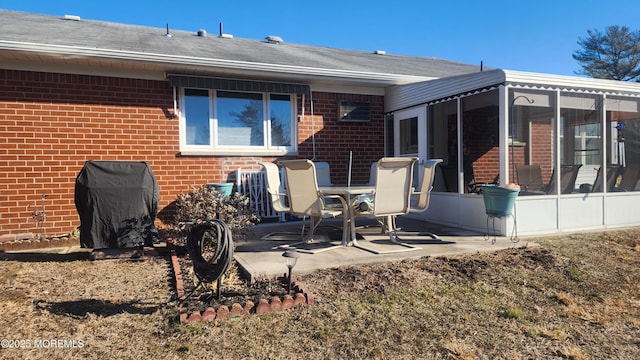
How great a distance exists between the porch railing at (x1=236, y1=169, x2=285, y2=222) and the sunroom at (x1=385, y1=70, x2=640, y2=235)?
286 cm

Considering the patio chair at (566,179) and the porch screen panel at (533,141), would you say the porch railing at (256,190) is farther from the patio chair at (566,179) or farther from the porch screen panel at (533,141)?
the patio chair at (566,179)

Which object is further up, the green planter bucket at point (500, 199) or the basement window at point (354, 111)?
the basement window at point (354, 111)

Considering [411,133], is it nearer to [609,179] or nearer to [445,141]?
[445,141]

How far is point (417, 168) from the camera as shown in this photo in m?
7.48

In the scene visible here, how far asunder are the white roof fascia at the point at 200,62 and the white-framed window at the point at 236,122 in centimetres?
71

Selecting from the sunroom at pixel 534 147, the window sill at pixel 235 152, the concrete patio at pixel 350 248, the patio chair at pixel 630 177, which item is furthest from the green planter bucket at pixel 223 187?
the patio chair at pixel 630 177

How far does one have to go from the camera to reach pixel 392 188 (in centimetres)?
492

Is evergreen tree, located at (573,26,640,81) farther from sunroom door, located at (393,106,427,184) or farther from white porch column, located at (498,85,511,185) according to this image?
white porch column, located at (498,85,511,185)

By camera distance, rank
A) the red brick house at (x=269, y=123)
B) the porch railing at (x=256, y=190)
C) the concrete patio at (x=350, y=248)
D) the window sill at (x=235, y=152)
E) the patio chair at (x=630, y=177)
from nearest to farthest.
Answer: the concrete patio at (x=350, y=248)
the red brick house at (x=269, y=123)
the window sill at (x=235, y=152)
the patio chair at (x=630, y=177)
the porch railing at (x=256, y=190)

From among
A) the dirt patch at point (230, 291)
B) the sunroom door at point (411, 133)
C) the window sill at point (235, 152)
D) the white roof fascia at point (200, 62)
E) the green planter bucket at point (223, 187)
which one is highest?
the white roof fascia at point (200, 62)

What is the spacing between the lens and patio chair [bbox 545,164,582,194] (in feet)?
20.5

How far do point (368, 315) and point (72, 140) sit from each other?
5332 millimetres

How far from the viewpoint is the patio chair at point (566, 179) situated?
20.5 feet

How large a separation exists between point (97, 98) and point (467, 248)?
5788 millimetres
